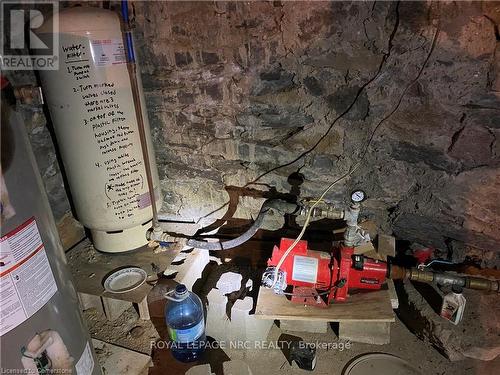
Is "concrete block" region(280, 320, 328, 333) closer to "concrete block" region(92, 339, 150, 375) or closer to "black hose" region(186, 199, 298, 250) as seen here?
"black hose" region(186, 199, 298, 250)

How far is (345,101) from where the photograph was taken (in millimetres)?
1725

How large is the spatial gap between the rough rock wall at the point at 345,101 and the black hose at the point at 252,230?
207 millimetres

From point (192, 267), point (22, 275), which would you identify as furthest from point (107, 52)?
point (192, 267)

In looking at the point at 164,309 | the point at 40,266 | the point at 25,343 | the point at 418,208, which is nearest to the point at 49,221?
the point at 40,266

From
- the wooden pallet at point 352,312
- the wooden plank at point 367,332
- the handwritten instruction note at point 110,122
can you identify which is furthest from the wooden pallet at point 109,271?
the wooden plank at point 367,332

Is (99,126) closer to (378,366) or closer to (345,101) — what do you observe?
(345,101)

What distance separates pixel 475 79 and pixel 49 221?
160 centimetres

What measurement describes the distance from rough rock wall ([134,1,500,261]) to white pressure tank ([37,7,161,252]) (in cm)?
30

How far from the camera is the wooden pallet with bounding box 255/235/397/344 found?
1.56 metres

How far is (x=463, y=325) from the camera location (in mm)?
1603

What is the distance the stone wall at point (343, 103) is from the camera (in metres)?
1.52

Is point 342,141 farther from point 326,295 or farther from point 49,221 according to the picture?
point 49,221

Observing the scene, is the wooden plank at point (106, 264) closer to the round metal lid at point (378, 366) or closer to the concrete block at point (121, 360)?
the concrete block at point (121, 360)

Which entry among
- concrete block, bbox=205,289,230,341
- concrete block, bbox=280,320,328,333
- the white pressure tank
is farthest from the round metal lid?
the white pressure tank
